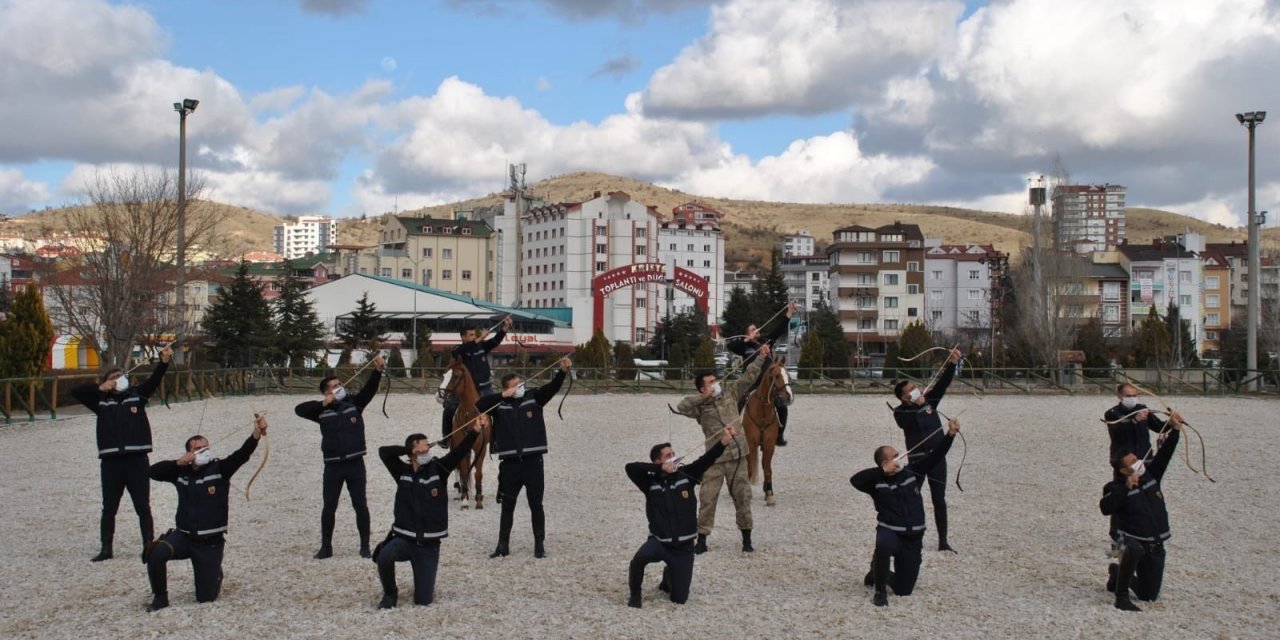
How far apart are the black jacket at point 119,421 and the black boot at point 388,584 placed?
3.10 meters

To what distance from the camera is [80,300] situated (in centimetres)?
3722

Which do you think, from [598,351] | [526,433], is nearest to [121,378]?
[526,433]

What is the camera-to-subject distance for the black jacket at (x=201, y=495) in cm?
852

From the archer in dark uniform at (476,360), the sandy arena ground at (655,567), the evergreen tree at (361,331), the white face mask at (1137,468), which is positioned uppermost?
the evergreen tree at (361,331)

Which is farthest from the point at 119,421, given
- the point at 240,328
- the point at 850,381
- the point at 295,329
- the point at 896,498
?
the point at 295,329

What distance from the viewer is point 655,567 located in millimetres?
9953

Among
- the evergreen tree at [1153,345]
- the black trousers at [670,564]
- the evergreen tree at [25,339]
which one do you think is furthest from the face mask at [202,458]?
the evergreen tree at [1153,345]

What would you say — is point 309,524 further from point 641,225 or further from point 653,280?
point 641,225

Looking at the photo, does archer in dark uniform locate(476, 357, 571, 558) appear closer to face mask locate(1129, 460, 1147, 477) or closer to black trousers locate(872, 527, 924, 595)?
black trousers locate(872, 527, 924, 595)

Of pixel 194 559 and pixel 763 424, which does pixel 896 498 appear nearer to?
pixel 763 424

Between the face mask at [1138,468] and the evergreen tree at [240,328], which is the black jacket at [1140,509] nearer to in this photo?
the face mask at [1138,468]

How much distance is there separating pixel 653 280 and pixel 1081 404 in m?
49.7

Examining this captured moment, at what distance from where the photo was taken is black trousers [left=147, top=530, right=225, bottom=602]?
329 inches

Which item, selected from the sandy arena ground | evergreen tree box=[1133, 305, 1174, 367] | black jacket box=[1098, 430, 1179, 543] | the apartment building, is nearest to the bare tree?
the sandy arena ground
